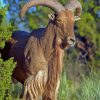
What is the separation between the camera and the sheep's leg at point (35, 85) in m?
11.8

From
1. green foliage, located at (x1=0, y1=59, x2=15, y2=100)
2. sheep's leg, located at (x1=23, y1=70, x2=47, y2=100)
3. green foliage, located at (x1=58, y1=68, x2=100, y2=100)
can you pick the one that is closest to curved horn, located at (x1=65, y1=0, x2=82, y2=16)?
sheep's leg, located at (x1=23, y1=70, x2=47, y2=100)

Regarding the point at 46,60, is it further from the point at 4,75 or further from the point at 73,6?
the point at 73,6

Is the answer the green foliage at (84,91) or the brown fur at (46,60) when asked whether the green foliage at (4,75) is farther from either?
the green foliage at (84,91)

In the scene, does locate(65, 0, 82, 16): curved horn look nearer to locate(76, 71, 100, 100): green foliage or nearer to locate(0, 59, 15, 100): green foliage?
locate(76, 71, 100, 100): green foliage

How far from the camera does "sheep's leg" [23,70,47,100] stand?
11797 millimetres

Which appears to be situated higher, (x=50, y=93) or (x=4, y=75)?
(x=4, y=75)

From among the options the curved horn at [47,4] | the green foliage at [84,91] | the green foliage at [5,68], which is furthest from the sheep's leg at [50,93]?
the curved horn at [47,4]

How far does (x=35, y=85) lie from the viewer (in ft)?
38.8

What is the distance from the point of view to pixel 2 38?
11.5 meters

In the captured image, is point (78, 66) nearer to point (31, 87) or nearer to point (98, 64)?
point (98, 64)

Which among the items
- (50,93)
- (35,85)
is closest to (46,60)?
(35,85)

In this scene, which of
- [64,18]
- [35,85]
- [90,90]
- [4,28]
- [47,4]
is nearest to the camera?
[4,28]

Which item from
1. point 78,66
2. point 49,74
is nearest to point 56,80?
point 49,74

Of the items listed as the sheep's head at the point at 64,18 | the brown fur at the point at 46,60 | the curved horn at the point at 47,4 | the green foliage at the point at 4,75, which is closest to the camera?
the green foliage at the point at 4,75
